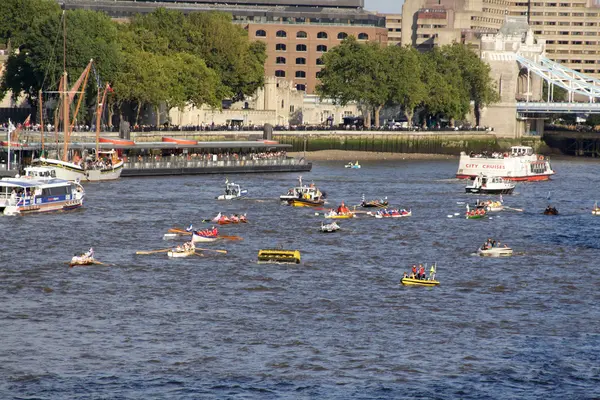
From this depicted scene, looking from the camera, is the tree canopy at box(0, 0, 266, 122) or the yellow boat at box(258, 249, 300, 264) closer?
the yellow boat at box(258, 249, 300, 264)

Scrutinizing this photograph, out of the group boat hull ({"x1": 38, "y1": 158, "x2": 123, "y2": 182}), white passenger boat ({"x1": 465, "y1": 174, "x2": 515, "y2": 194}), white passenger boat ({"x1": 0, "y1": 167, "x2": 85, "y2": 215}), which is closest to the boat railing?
boat hull ({"x1": 38, "y1": 158, "x2": 123, "y2": 182})

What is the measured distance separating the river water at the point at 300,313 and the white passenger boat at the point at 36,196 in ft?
7.71

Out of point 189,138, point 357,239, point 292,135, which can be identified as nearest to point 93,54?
point 189,138

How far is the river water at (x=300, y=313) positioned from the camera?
1908 inches

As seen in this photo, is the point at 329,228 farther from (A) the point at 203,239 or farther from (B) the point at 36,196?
(B) the point at 36,196

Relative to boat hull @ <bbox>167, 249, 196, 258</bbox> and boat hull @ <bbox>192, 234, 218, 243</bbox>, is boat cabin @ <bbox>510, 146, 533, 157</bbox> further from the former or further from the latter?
boat hull @ <bbox>167, 249, 196, 258</bbox>

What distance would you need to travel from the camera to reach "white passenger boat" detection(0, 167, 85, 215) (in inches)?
3752

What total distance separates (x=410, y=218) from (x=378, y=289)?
Answer: 3388cm

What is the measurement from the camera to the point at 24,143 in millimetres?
Result: 138750

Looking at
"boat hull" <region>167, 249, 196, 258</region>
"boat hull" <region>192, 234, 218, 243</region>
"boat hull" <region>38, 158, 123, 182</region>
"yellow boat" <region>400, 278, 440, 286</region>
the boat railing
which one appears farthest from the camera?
the boat railing

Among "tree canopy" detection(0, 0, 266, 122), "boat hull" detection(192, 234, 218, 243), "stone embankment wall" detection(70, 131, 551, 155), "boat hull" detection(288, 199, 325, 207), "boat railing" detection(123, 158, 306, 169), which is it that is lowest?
"boat hull" detection(192, 234, 218, 243)

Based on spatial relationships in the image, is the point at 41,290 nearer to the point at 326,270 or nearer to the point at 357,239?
the point at 326,270

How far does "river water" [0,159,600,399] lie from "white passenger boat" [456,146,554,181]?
41840mm

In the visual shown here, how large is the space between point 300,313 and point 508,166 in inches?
→ 3428
